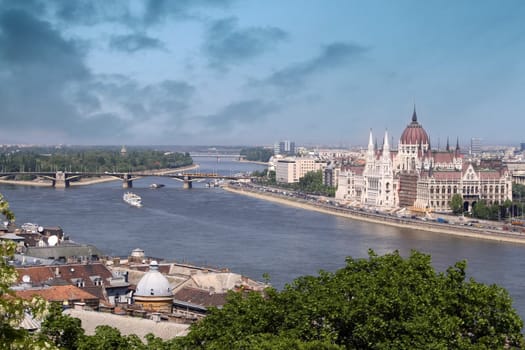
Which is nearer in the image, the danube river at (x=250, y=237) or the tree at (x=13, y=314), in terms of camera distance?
the tree at (x=13, y=314)

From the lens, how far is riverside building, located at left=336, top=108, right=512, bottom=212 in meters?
48.0

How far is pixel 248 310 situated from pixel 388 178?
43.9m

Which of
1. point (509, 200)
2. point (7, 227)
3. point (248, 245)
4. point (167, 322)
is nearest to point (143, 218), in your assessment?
point (248, 245)

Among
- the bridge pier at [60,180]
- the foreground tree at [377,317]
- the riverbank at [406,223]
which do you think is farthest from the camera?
the bridge pier at [60,180]

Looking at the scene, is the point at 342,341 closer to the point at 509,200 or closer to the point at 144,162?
the point at 509,200

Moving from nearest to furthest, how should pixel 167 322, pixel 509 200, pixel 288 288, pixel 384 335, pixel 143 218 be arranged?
pixel 384 335 → pixel 288 288 → pixel 167 322 → pixel 143 218 → pixel 509 200

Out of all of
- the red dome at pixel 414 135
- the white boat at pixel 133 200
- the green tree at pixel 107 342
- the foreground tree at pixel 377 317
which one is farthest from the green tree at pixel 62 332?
the red dome at pixel 414 135

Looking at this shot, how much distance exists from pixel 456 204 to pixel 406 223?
446 centimetres

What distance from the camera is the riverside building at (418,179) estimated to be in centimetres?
4797

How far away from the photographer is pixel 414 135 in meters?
57.0

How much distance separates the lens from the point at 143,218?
38.2 meters

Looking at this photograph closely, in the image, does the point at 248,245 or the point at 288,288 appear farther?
the point at 248,245

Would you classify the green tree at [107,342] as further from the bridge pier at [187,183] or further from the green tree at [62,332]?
the bridge pier at [187,183]

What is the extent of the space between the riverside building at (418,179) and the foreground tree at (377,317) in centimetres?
3766
